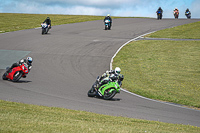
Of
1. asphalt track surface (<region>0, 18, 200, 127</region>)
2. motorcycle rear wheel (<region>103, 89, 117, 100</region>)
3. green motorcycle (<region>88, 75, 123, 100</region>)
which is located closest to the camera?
→ asphalt track surface (<region>0, 18, 200, 127</region>)

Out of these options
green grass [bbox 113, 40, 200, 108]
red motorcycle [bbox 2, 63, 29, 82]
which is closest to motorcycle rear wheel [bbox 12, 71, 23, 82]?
red motorcycle [bbox 2, 63, 29, 82]

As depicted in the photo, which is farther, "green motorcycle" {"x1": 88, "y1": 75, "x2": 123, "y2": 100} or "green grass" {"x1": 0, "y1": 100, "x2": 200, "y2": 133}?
"green motorcycle" {"x1": 88, "y1": 75, "x2": 123, "y2": 100}

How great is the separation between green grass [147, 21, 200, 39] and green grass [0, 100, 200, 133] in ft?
86.2

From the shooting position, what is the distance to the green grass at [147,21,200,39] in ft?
115

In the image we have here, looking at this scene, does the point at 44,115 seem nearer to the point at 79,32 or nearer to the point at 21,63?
the point at 21,63

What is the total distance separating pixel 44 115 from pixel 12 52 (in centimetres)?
1713

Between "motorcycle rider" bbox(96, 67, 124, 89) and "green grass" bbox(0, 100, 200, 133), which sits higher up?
"motorcycle rider" bbox(96, 67, 124, 89)

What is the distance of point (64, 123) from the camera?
796cm

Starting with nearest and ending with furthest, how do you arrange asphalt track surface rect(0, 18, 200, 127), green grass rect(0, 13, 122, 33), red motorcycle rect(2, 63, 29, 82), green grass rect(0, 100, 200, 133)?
green grass rect(0, 100, 200, 133), asphalt track surface rect(0, 18, 200, 127), red motorcycle rect(2, 63, 29, 82), green grass rect(0, 13, 122, 33)

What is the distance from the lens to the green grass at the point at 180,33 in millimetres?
35031

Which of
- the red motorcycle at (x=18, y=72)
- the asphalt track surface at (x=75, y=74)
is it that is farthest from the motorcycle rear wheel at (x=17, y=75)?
the asphalt track surface at (x=75, y=74)

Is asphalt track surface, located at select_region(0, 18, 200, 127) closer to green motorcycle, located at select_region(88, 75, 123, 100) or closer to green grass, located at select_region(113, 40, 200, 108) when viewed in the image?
green motorcycle, located at select_region(88, 75, 123, 100)

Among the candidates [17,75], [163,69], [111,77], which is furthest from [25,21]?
[111,77]

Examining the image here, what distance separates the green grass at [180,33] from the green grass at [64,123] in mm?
26269
